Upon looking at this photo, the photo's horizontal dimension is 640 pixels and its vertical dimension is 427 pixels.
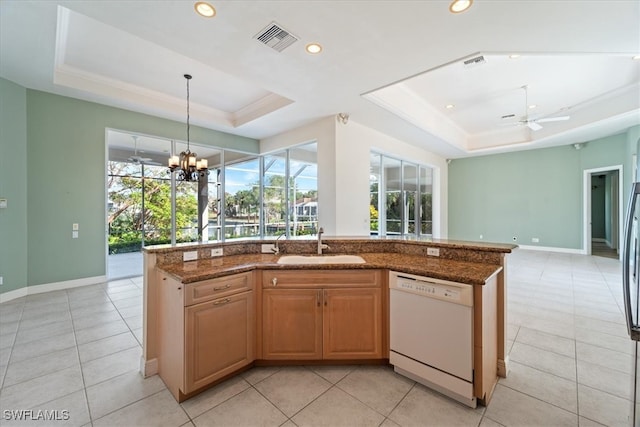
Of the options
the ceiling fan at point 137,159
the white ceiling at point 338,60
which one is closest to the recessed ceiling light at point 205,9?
the white ceiling at point 338,60

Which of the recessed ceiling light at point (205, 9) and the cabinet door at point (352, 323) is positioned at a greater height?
the recessed ceiling light at point (205, 9)

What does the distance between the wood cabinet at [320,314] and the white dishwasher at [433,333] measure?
166mm

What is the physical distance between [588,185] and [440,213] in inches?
148

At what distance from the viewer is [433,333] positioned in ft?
6.05

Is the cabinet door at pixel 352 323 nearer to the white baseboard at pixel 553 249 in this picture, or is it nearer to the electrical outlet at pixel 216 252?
the electrical outlet at pixel 216 252

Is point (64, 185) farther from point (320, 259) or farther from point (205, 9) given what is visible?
point (320, 259)

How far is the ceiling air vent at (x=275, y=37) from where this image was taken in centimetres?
246

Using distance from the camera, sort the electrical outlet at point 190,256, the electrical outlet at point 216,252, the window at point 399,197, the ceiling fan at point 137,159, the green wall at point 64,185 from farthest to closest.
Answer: the window at point 399,197, the ceiling fan at point 137,159, the green wall at point 64,185, the electrical outlet at point 216,252, the electrical outlet at point 190,256

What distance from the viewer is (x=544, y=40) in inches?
103

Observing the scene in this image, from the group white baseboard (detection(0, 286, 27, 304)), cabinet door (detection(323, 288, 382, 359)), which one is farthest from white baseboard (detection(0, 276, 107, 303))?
cabinet door (detection(323, 288, 382, 359))

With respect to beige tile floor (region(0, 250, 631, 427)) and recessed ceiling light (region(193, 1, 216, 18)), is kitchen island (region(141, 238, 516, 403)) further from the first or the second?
recessed ceiling light (region(193, 1, 216, 18))

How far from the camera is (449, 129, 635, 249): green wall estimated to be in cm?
702

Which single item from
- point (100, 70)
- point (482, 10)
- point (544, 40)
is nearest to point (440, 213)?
point (544, 40)

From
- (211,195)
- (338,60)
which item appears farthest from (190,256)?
(211,195)
